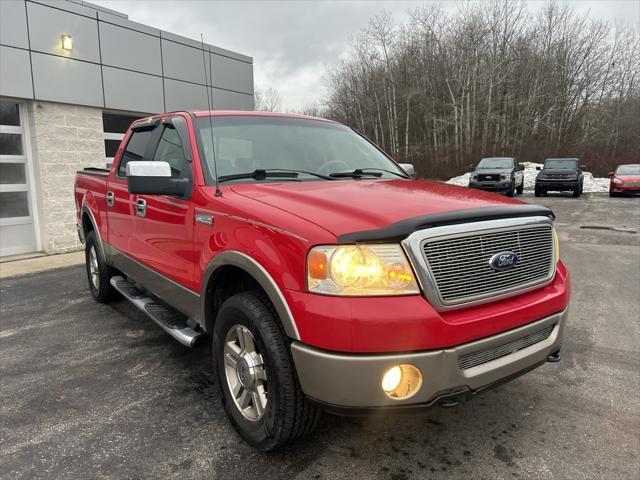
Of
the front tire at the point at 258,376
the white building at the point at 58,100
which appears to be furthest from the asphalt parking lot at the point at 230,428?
the white building at the point at 58,100

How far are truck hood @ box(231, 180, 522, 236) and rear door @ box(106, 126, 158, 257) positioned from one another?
5.10 feet

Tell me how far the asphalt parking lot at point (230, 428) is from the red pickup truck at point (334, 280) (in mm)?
338

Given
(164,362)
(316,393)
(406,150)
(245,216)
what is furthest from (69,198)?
(406,150)

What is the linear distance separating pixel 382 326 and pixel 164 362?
2463 millimetres

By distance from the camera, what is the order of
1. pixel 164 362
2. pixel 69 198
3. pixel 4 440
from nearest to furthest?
pixel 4 440 → pixel 164 362 → pixel 69 198

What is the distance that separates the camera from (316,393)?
2031mm

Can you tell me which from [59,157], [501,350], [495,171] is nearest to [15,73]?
[59,157]

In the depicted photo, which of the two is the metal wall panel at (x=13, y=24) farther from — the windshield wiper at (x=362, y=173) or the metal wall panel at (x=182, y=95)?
the windshield wiper at (x=362, y=173)

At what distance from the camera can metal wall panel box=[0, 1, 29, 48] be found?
308 inches

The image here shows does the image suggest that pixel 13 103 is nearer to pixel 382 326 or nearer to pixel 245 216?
pixel 245 216

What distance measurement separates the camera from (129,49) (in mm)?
9812

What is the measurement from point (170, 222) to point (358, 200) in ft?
4.84

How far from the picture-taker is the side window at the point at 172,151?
130 inches

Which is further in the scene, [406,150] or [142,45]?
[406,150]
